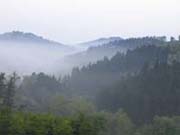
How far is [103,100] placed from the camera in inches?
4744

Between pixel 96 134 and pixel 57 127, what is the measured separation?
4.13 meters

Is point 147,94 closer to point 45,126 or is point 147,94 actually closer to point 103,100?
point 103,100

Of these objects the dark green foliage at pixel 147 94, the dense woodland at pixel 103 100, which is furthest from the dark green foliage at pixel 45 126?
the dark green foliage at pixel 147 94

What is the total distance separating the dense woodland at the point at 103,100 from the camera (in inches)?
1893

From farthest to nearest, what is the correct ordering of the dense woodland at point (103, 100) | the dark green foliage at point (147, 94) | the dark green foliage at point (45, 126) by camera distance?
the dark green foliage at point (147, 94)
the dense woodland at point (103, 100)
the dark green foliage at point (45, 126)

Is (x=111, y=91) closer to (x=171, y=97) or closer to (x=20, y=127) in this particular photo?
(x=171, y=97)

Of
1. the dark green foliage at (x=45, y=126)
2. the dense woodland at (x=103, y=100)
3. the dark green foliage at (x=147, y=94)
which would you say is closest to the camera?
the dark green foliage at (x=45, y=126)

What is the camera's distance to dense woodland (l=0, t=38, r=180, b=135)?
48094 mm

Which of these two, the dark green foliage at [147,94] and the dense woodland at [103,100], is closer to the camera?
the dense woodland at [103,100]

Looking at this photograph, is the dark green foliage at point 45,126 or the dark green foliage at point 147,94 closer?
the dark green foliage at point 45,126

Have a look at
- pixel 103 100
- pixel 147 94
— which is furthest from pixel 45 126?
pixel 103 100

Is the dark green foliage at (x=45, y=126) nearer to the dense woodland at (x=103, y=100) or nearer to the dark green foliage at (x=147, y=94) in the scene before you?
the dense woodland at (x=103, y=100)

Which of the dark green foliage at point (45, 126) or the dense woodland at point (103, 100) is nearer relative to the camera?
the dark green foliage at point (45, 126)

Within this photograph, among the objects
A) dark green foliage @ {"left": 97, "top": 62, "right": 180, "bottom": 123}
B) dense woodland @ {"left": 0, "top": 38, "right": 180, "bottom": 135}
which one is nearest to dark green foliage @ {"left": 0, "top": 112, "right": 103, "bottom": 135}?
dense woodland @ {"left": 0, "top": 38, "right": 180, "bottom": 135}
